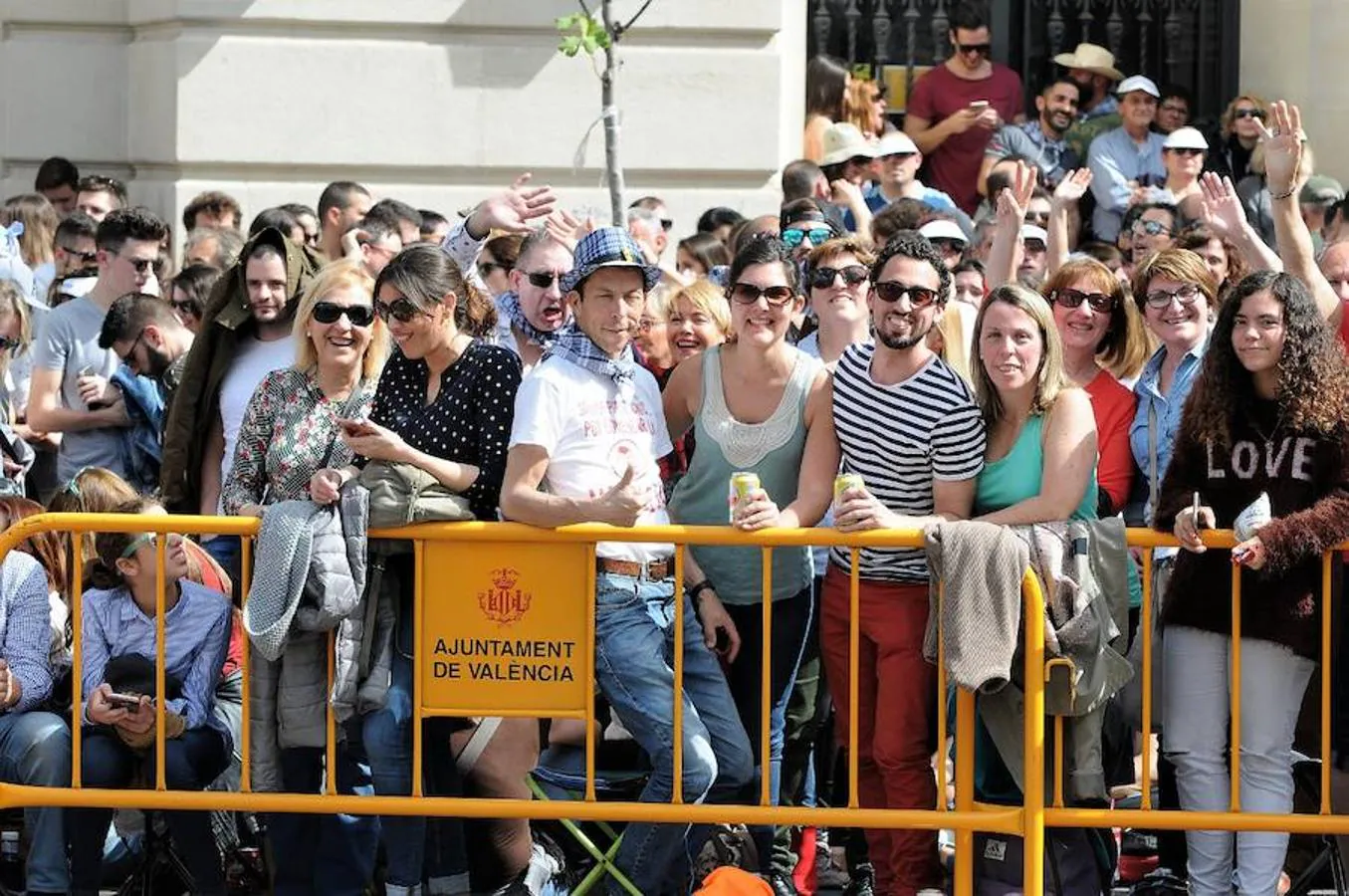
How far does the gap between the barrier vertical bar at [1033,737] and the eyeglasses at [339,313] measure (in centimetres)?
220

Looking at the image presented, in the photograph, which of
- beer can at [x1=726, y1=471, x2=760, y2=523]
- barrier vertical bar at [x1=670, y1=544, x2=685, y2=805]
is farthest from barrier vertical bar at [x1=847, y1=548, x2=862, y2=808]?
barrier vertical bar at [x1=670, y1=544, x2=685, y2=805]

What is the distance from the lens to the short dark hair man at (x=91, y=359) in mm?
10188

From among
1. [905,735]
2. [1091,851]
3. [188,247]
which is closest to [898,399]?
[905,735]

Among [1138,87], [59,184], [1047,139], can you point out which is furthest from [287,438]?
[1047,139]

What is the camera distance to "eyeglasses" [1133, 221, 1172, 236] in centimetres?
1163

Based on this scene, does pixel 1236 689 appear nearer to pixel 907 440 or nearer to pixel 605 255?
pixel 907 440

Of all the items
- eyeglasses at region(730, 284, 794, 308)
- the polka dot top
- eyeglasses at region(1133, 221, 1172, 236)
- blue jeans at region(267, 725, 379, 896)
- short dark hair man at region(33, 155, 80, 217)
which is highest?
short dark hair man at region(33, 155, 80, 217)

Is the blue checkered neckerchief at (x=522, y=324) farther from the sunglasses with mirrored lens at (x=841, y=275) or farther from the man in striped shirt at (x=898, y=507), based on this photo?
the man in striped shirt at (x=898, y=507)

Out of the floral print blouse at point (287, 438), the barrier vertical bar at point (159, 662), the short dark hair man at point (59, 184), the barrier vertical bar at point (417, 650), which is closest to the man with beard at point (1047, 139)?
the short dark hair man at point (59, 184)

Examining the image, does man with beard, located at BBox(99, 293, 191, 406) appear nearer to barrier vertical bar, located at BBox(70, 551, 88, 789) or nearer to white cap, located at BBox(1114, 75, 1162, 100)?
barrier vertical bar, located at BBox(70, 551, 88, 789)

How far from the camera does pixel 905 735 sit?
7578 millimetres

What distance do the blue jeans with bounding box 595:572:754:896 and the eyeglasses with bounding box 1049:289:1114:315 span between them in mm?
1851

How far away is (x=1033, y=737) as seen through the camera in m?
7.29

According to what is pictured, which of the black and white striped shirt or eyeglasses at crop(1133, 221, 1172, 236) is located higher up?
eyeglasses at crop(1133, 221, 1172, 236)
